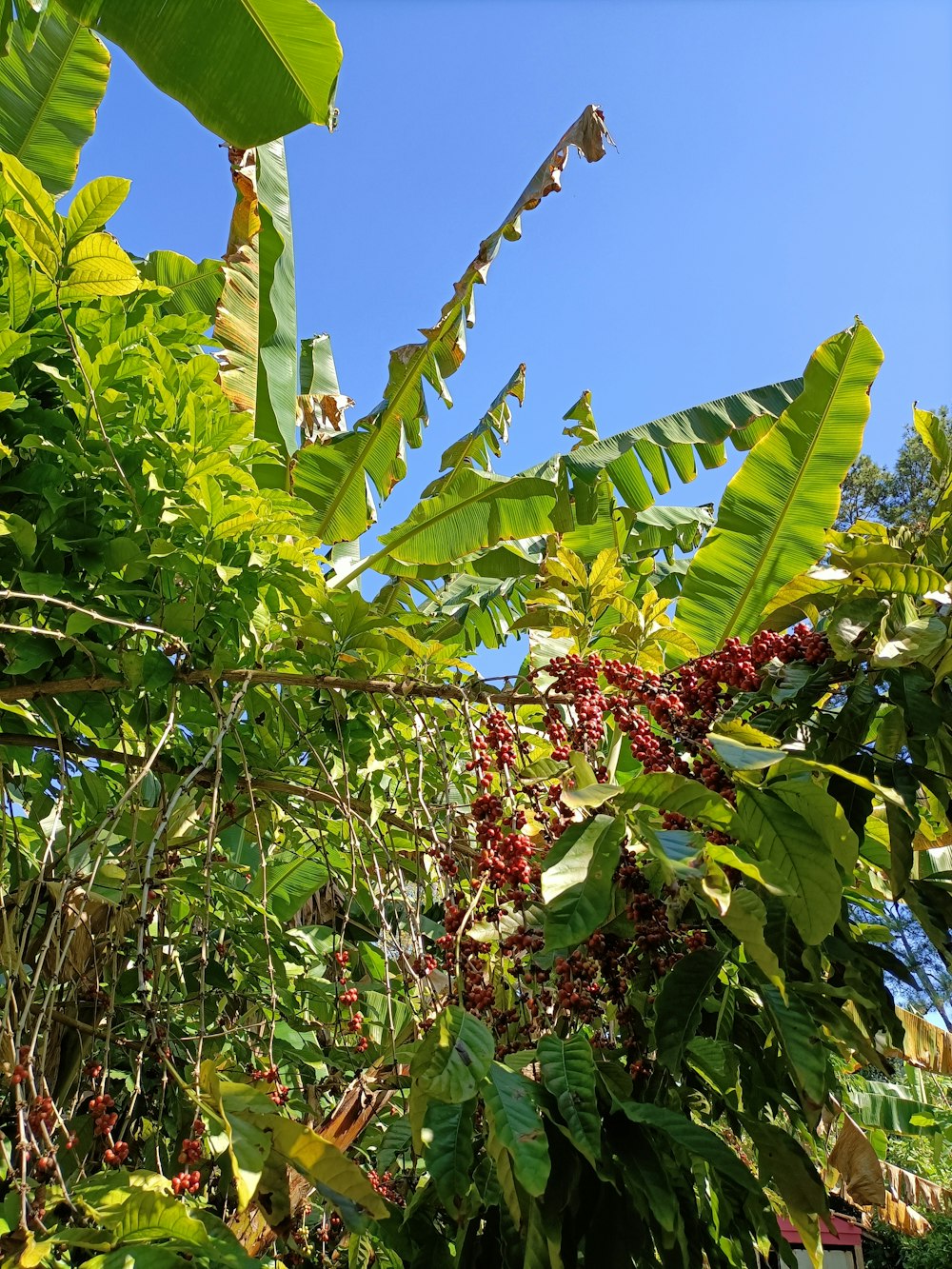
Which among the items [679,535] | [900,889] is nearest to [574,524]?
[679,535]

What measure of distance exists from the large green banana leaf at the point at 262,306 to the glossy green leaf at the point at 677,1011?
6.66ft

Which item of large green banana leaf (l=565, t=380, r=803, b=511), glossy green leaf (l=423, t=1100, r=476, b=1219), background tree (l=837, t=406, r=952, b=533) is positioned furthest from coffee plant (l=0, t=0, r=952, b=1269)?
background tree (l=837, t=406, r=952, b=533)

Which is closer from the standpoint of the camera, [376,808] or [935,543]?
[935,543]

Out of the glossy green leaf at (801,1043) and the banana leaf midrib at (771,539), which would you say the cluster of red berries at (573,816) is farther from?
the banana leaf midrib at (771,539)

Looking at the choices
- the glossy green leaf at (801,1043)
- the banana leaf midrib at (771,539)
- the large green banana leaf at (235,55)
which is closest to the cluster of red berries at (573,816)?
the glossy green leaf at (801,1043)

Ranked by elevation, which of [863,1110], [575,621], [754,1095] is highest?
[575,621]

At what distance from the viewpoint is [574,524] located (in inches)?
113

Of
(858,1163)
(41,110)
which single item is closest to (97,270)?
Result: (41,110)

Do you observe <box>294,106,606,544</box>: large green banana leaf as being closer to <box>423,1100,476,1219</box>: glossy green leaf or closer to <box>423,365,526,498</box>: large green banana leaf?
<box>423,365,526,498</box>: large green banana leaf

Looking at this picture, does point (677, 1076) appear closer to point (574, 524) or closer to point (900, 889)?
point (900, 889)

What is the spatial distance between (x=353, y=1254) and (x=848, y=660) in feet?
3.49

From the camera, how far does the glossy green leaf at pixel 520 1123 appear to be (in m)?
0.92

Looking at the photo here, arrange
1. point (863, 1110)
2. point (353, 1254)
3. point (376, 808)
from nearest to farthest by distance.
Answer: point (353, 1254) → point (376, 808) → point (863, 1110)

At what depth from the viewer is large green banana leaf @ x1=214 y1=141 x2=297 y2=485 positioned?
2906 millimetres
